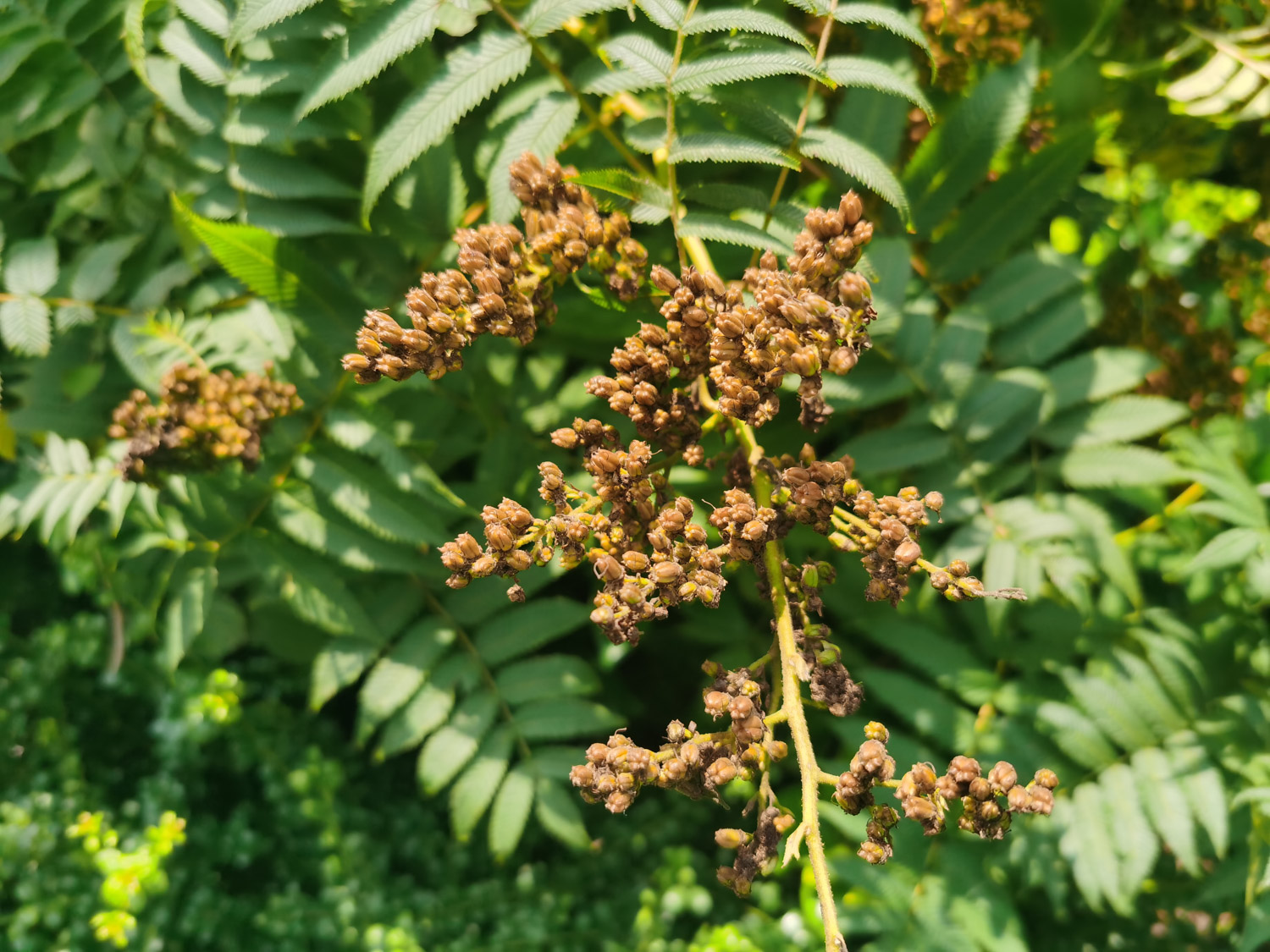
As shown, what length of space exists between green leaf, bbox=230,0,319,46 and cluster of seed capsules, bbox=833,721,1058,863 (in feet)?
4.69

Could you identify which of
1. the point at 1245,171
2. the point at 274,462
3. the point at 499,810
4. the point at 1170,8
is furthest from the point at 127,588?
the point at 1245,171

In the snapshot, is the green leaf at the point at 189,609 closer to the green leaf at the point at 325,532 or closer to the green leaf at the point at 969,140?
the green leaf at the point at 325,532

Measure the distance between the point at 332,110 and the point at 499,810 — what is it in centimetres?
161

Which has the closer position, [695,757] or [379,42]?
[695,757]

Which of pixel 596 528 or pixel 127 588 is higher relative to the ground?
pixel 596 528

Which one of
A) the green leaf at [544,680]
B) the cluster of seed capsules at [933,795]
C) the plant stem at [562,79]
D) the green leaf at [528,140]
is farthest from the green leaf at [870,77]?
the green leaf at [544,680]

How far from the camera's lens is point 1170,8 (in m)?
2.20

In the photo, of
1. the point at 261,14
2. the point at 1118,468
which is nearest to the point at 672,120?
the point at 261,14

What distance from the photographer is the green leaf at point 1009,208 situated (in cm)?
193

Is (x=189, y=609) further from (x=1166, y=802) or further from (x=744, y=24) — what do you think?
(x=1166, y=802)

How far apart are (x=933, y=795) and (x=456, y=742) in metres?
1.29

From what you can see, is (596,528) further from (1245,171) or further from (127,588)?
(1245,171)

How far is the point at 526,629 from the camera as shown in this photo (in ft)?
7.29

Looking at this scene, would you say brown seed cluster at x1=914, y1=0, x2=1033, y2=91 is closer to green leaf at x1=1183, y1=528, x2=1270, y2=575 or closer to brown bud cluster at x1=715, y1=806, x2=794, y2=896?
green leaf at x1=1183, y1=528, x2=1270, y2=575
